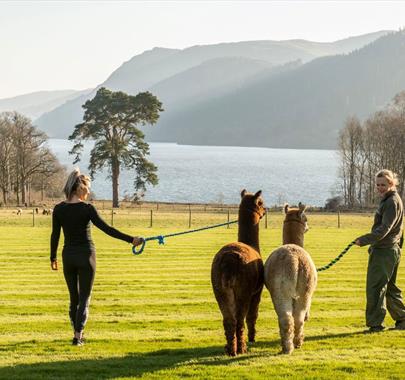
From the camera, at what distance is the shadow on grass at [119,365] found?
802 centimetres

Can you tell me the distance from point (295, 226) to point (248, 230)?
933mm

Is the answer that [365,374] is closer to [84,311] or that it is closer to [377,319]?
[377,319]

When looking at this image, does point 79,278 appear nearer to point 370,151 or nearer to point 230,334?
point 230,334

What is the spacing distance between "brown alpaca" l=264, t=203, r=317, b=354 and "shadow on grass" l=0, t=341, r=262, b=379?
0.61 metres

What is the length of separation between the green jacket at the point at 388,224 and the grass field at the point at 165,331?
1.40m

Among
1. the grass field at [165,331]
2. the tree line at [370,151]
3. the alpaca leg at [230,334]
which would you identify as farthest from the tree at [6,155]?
the alpaca leg at [230,334]

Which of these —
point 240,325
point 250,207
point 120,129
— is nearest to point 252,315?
point 240,325

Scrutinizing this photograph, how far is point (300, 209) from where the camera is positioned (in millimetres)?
10227

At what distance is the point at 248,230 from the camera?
31.7 ft

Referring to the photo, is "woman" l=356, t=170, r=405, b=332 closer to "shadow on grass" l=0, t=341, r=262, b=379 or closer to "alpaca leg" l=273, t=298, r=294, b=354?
"alpaca leg" l=273, t=298, r=294, b=354

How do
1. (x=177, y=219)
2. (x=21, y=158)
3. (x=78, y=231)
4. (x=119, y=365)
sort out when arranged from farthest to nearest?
(x=21, y=158)
(x=177, y=219)
(x=78, y=231)
(x=119, y=365)

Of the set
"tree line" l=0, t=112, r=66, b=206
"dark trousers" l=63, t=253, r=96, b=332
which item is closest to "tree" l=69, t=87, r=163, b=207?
"tree line" l=0, t=112, r=66, b=206

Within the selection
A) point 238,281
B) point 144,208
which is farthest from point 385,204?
point 144,208

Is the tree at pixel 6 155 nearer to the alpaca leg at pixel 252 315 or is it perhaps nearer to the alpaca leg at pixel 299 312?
the alpaca leg at pixel 252 315
